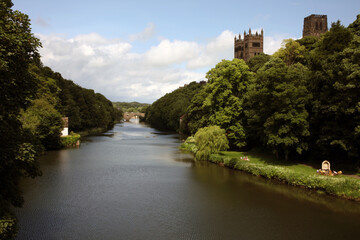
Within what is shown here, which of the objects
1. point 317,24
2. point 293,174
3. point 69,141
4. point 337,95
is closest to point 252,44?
point 317,24

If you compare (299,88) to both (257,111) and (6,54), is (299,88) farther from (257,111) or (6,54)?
(6,54)

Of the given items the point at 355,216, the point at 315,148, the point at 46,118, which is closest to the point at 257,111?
the point at 315,148

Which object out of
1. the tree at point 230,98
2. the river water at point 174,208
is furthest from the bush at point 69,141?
the tree at point 230,98

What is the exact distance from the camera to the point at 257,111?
33500mm

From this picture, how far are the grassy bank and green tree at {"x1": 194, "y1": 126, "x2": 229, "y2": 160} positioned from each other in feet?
3.62

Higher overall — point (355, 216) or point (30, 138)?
point (30, 138)

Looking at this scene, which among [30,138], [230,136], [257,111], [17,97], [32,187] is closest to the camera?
[17,97]

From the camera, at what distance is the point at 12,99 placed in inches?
429

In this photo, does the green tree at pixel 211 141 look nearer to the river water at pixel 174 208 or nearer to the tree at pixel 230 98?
the tree at pixel 230 98

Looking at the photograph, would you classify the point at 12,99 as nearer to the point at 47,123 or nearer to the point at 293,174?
the point at 293,174

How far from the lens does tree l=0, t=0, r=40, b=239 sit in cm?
1010

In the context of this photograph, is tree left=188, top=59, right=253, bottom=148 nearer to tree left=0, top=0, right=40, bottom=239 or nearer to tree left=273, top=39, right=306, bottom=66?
tree left=273, top=39, right=306, bottom=66

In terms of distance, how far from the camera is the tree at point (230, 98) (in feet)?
126

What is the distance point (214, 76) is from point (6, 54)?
111 feet
